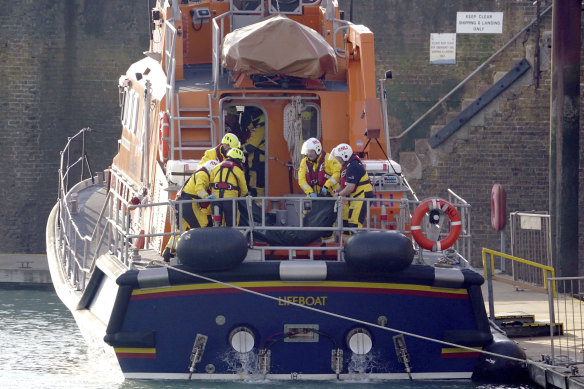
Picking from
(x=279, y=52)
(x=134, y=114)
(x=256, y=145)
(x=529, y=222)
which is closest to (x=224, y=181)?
(x=279, y=52)

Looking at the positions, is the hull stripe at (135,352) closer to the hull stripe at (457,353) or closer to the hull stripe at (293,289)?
the hull stripe at (293,289)

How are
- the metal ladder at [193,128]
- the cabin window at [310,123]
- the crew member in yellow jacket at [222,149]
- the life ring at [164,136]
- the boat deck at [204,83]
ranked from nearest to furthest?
the crew member in yellow jacket at [222,149] → the life ring at [164,136] → the metal ladder at [193,128] → the boat deck at [204,83] → the cabin window at [310,123]

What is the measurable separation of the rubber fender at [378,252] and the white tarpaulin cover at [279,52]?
2831 mm

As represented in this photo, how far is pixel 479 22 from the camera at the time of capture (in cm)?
2405

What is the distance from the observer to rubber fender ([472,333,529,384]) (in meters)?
11.1

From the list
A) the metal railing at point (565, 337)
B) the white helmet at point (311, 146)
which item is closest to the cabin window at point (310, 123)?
the white helmet at point (311, 146)

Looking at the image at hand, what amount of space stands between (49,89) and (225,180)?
1376cm

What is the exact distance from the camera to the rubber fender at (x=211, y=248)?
10352 millimetres

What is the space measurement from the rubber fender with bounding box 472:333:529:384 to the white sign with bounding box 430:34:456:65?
13.5 meters

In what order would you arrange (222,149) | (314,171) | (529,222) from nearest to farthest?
(222,149) → (314,171) → (529,222)

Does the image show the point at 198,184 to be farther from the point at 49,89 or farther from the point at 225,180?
the point at 49,89

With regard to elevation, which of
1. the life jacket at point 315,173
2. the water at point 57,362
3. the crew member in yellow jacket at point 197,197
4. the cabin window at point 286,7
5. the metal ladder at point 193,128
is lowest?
the water at point 57,362

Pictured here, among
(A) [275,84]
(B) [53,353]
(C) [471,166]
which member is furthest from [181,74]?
(C) [471,166]

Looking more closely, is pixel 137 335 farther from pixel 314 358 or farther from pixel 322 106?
pixel 322 106
